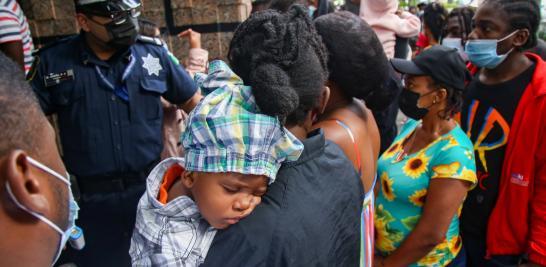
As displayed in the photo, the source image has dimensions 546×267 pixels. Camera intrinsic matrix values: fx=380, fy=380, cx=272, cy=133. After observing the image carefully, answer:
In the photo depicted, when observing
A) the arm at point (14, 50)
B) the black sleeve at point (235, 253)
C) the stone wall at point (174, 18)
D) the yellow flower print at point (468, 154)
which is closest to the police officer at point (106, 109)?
the arm at point (14, 50)

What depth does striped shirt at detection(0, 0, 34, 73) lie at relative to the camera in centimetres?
288

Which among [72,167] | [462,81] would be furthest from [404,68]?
[72,167]

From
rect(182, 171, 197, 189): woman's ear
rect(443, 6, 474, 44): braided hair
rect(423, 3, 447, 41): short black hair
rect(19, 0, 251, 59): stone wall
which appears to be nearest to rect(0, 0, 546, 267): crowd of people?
rect(182, 171, 197, 189): woman's ear

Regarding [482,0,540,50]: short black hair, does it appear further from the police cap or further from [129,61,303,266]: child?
the police cap

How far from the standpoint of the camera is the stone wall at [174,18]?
373 cm

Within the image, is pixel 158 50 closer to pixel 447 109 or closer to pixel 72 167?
pixel 72 167

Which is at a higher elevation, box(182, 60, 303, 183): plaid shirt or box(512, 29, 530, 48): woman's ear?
Result: box(182, 60, 303, 183): plaid shirt

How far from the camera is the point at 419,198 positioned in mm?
1911

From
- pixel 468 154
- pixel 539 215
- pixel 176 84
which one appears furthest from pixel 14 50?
pixel 539 215

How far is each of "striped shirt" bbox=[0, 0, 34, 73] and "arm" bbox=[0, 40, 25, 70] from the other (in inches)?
0.9

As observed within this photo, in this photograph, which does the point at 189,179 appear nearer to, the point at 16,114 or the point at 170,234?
the point at 170,234

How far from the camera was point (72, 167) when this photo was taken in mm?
2414

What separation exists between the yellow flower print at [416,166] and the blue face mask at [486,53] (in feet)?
3.11

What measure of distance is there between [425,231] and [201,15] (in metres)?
2.96
